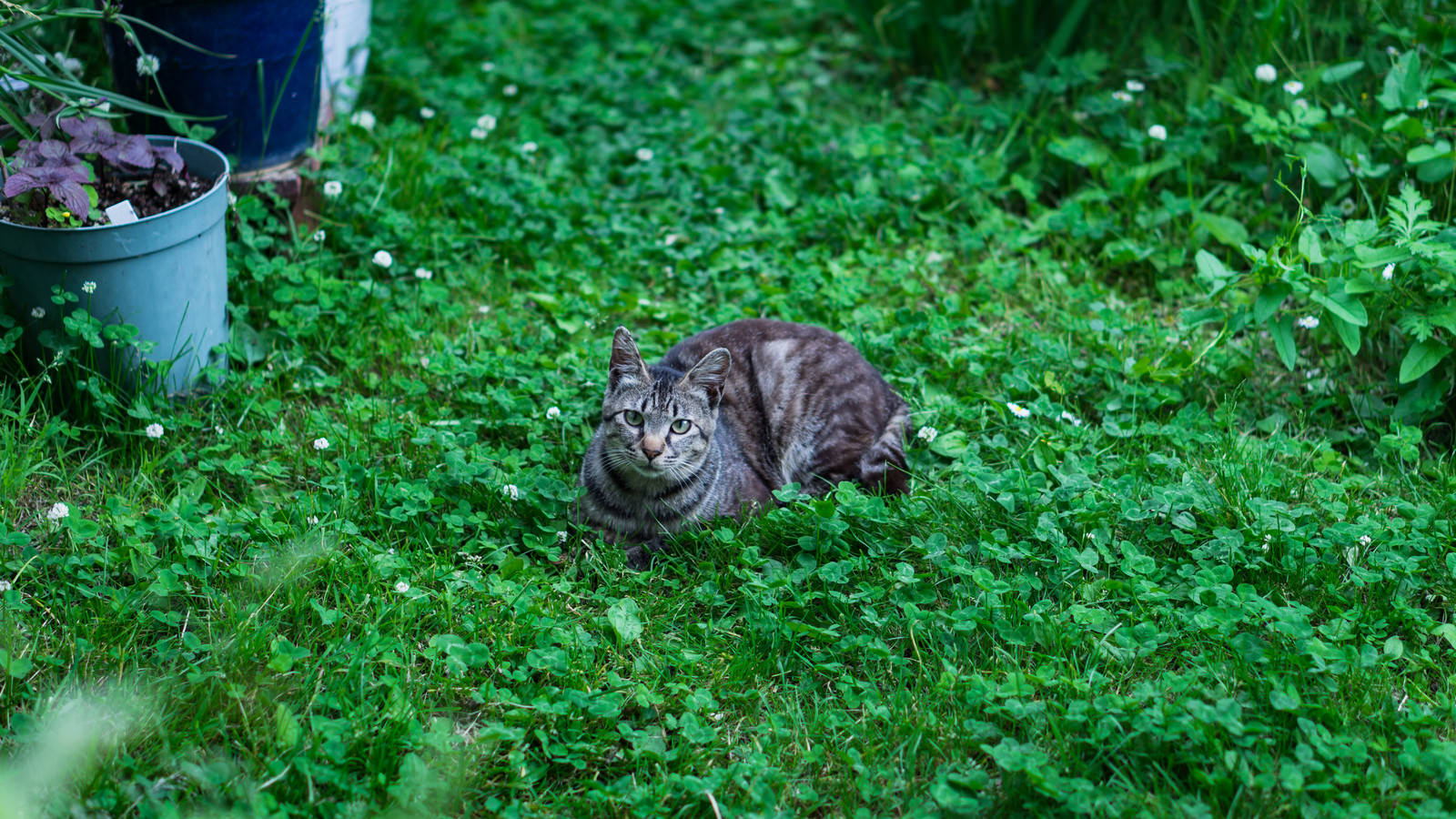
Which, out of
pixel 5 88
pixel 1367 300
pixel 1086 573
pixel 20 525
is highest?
pixel 5 88

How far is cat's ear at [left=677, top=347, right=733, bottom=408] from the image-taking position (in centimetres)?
361

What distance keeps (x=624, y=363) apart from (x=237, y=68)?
2095 mm

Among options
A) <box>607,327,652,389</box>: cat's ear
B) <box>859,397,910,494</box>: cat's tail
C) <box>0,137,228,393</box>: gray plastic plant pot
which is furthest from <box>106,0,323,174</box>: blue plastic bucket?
<box>859,397,910,494</box>: cat's tail

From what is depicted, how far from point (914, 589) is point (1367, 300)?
224cm

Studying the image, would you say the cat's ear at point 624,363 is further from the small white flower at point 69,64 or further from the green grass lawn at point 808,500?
the small white flower at point 69,64

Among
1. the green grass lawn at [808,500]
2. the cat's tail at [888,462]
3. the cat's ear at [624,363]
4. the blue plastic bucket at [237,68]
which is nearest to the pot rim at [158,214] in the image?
the blue plastic bucket at [237,68]

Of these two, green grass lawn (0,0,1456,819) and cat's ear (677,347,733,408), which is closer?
green grass lawn (0,0,1456,819)

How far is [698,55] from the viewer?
6.86 meters

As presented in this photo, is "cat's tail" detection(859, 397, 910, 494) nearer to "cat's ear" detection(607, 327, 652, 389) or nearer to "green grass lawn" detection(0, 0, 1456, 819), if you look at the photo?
"green grass lawn" detection(0, 0, 1456, 819)

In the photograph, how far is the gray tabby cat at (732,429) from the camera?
3.62 m

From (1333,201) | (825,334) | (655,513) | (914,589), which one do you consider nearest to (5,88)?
(655,513)

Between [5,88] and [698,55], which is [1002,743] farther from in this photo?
[698,55]

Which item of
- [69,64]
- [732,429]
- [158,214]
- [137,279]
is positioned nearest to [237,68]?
[69,64]

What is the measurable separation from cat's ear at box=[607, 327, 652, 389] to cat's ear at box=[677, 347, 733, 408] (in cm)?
14
